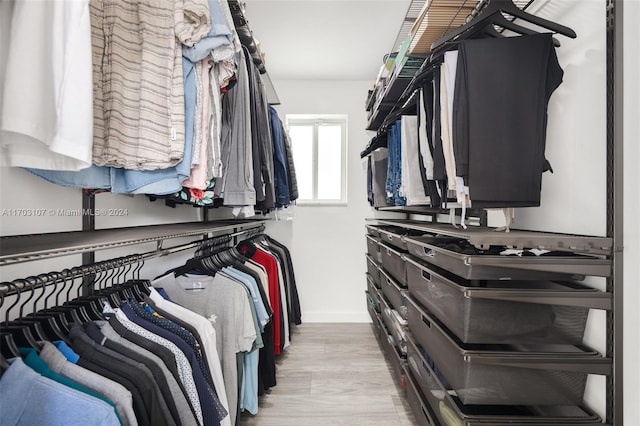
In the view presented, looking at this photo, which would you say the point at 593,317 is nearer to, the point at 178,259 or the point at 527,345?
the point at 527,345

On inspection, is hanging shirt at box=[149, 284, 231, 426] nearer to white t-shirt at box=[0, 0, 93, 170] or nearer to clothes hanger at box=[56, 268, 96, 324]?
clothes hanger at box=[56, 268, 96, 324]

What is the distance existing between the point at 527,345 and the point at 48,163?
1.41m

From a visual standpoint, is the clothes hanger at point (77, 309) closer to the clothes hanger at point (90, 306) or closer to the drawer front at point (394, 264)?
the clothes hanger at point (90, 306)

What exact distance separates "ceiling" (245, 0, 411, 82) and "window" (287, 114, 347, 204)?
1.63ft

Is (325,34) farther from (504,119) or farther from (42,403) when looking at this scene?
(42,403)

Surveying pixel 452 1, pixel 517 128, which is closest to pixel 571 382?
pixel 517 128

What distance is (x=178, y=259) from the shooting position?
6.23ft

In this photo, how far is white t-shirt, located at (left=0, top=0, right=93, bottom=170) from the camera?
557mm

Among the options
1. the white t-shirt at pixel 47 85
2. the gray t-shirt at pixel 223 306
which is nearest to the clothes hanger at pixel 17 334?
the white t-shirt at pixel 47 85

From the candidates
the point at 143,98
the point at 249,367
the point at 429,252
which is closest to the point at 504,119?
the point at 429,252

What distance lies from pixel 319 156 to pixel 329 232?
0.86 m

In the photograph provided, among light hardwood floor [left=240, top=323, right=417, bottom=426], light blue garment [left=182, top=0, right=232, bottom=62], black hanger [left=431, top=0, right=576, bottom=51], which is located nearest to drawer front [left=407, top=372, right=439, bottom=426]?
light hardwood floor [left=240, top=323, right=417, bottom=426]

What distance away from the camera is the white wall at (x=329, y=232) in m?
3.45

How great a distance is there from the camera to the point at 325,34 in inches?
101
